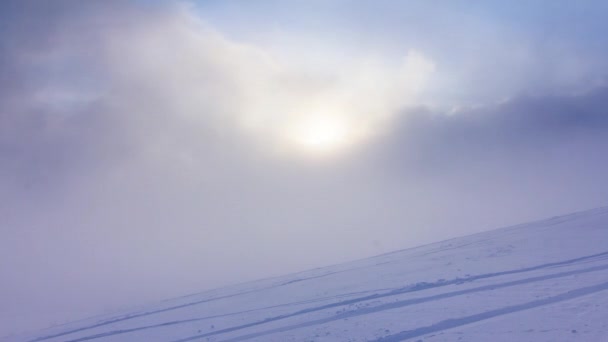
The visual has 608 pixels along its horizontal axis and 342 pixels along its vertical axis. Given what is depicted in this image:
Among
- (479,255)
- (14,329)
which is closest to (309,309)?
(479,255)

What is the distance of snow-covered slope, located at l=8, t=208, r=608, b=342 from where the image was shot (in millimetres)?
8078

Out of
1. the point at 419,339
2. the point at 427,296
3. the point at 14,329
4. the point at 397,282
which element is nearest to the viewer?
the point at 419,339

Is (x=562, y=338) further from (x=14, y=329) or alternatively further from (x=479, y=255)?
(x=14, y=329)

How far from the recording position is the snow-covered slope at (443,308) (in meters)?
8.08

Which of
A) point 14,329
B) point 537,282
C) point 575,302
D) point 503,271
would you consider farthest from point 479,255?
point 14,329

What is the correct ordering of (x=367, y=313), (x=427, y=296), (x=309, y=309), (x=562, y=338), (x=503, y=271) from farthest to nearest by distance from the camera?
(x=503, y=271) < (x=309, y=309) < (x=427, y=296) < (x=367, y=313) < (x=562, y=338)

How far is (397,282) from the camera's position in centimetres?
1550

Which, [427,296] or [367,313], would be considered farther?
[427,296]

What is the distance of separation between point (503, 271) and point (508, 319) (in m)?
6.02

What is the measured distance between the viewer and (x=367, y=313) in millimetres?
11094

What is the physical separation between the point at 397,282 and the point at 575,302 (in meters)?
7.17

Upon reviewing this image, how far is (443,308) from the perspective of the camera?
404 inches

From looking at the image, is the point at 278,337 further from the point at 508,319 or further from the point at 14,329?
the point at 14,329

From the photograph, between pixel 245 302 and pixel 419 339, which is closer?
pixel 419 339
